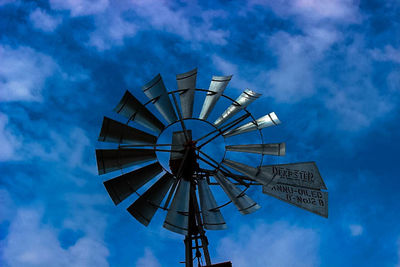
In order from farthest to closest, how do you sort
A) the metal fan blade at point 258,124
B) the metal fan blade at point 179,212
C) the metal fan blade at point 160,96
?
the metal fan blade at point 258,124 < the metal fan blade at point 160,96 < the metal fan blade at point 179,212

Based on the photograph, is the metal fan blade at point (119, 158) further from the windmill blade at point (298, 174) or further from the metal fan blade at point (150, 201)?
the windmill blade at point (298, 174)

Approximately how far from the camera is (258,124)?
8227mm

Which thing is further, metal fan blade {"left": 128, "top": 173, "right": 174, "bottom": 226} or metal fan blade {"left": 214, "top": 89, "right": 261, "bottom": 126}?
metal fan blade {"left": 214, "top": 89, "right": 261, "bottom": 126}

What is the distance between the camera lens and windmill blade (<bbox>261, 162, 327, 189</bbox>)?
726 centimetres

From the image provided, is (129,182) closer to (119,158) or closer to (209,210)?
(119,158)

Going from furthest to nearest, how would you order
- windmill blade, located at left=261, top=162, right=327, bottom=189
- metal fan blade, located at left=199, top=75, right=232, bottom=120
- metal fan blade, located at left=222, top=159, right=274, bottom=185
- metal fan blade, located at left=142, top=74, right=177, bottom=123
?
metal fan blade, located at left=199, top=75, right=232, bottom=120, metal fan blade, located at left=142, top=74, right=177, bottom=123, metal fan blade, located at left=222, top=159, right=274, bottom=185, windmill blade, located at left=261, top=162, right=327, bottom=189

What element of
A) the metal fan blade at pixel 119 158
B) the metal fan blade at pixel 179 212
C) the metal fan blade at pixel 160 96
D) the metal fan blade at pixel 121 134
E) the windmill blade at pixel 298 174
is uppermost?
the metal fan blade at pixel 160 96

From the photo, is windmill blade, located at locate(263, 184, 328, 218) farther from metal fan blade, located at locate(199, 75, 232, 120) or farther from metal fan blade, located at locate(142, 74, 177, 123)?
metal fan blade, located at locate(142, 74, 177, 123)

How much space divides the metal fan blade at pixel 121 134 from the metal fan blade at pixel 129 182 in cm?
67

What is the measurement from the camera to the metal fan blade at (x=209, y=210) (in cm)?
677

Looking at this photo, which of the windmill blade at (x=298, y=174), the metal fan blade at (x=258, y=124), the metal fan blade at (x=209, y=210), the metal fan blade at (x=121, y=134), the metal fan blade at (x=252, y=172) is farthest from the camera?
the metal fan blade at (x=258, y=124)

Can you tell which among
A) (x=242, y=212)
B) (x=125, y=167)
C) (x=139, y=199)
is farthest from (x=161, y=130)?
(x=242, y=212)

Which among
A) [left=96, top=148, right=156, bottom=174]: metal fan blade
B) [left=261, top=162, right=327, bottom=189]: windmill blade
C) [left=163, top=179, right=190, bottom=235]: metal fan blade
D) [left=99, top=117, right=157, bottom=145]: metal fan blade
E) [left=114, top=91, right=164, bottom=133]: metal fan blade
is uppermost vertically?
[left=114, top=91, right=164, bottom=133]: metal fan blade

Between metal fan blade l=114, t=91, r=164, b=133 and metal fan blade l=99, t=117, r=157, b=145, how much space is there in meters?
0.23
